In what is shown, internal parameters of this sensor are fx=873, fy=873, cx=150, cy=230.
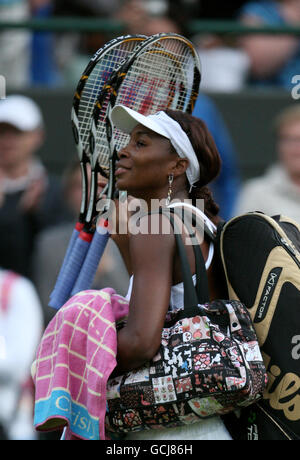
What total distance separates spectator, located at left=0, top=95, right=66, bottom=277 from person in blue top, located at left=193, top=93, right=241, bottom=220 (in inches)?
41.0

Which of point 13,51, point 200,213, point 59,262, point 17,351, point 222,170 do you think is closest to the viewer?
point 200,213

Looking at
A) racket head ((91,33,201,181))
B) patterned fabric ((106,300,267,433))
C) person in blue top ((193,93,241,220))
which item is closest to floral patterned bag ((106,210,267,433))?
patterned fabric ((106,300,267,433))

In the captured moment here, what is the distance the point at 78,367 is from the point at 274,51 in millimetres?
4369

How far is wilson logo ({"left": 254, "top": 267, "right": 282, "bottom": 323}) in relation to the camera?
8.97 ft

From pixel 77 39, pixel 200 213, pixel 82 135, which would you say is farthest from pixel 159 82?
pixel 77 39

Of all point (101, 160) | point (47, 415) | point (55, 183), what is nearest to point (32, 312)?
point (55, 183)

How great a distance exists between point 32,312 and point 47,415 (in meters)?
2.50

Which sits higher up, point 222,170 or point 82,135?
point 82,135

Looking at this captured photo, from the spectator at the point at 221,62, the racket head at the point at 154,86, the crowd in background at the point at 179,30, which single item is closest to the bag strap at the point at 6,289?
the crowd in background at the point at 179,30

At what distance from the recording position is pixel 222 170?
5543 millimetres

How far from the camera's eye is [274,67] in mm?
6648

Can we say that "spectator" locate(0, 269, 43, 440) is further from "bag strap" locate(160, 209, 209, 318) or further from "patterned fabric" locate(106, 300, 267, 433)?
"bag strap" locate(160, 209, 209, 318)

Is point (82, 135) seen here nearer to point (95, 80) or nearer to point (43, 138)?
point (95, 80)

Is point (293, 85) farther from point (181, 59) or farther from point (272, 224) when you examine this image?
point (272, 224)
